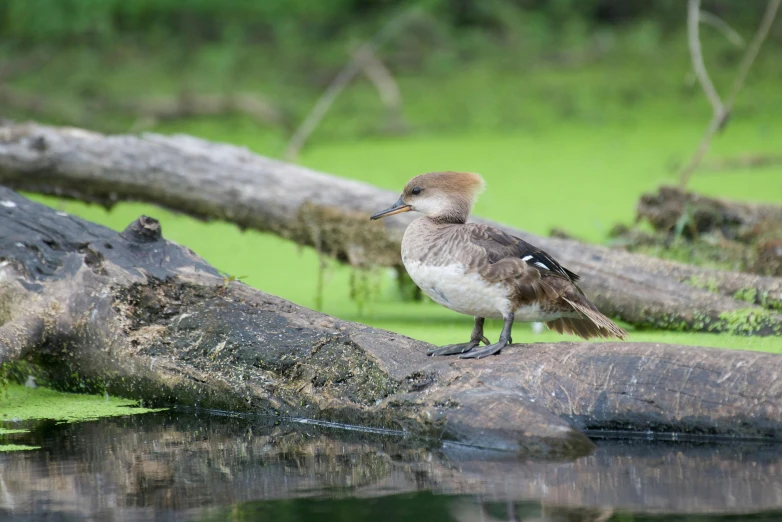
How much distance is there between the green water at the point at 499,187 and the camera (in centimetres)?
503

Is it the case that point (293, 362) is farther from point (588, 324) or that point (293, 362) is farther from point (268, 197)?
point (268, 197)

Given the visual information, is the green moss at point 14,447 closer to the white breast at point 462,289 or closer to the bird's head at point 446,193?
the white breast at point 462,289

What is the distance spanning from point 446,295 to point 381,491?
2.65 feet

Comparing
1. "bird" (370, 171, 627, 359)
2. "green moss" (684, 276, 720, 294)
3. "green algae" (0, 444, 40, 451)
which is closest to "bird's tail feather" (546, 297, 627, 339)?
"bird" (370, 171, 627, 359)

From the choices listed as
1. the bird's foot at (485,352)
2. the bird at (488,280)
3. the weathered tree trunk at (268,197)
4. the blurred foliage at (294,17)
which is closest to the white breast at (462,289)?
the bird at (488,280)

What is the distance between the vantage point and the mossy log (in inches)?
120

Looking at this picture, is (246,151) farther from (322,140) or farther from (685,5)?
(685,5)

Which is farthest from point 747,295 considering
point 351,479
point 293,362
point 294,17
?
point 294,17

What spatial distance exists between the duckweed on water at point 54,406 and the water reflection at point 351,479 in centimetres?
16

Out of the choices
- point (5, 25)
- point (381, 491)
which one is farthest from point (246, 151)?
point (5, 25)

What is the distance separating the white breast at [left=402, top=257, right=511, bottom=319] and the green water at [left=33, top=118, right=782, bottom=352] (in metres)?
0.79

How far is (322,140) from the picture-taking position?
360 inches

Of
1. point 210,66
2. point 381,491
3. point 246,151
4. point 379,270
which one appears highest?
point 210,66

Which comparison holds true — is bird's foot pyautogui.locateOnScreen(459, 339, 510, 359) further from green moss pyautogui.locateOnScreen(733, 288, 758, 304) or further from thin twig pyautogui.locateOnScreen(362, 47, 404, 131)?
thin twig pyautogui.locateOnScreen(362, 47, 404, 131)
